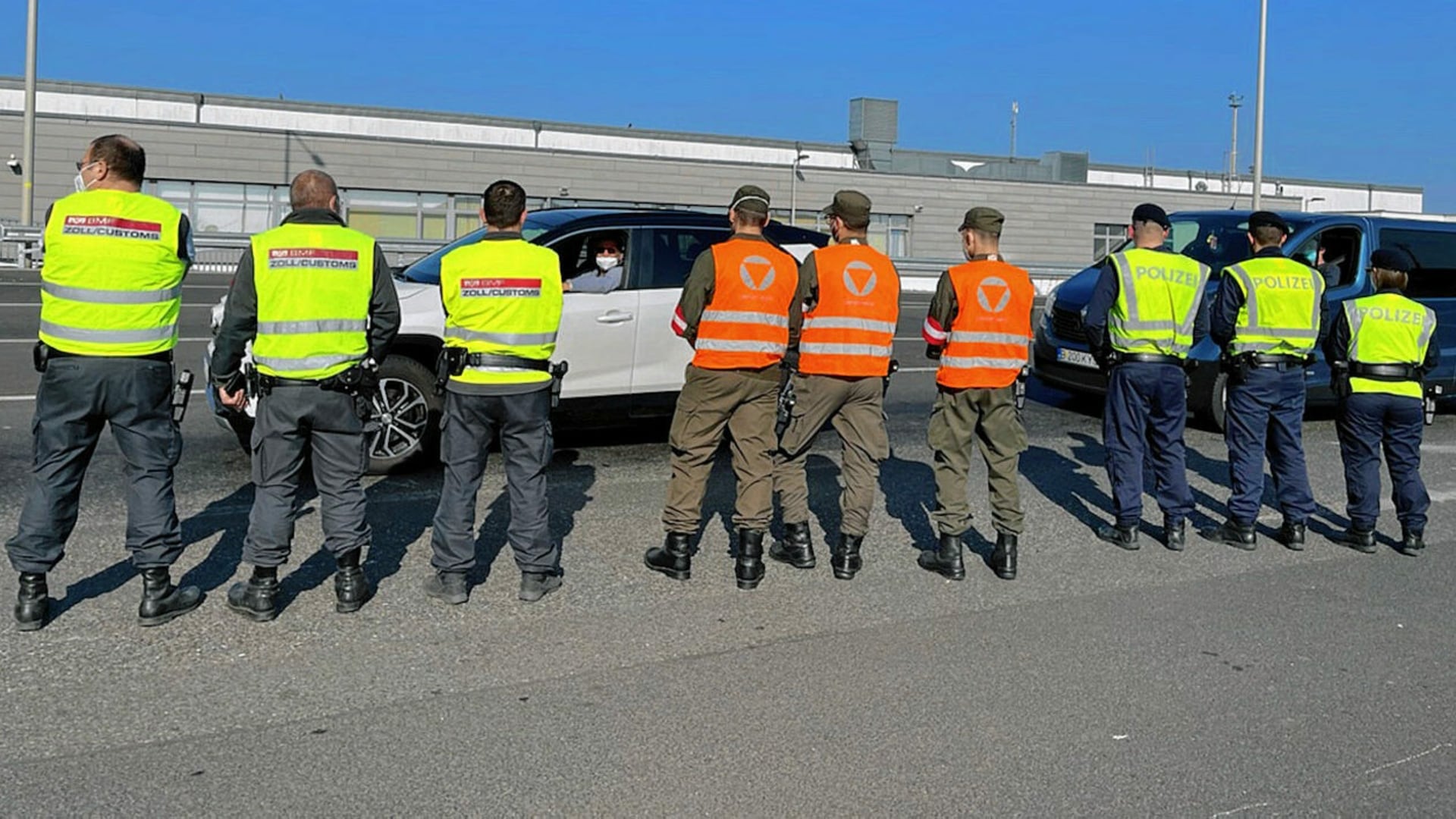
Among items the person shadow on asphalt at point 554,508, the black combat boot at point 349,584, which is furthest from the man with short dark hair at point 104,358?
the person shadow on asphalt at point 554,508

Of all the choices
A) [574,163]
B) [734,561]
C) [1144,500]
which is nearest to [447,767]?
[734,561]

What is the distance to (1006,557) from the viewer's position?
663 centimetres

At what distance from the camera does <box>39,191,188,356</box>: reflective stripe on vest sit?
515 centimetres

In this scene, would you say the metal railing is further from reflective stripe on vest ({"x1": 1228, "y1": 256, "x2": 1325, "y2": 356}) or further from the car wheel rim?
reflective stripe on vest ({"x1": 1228, "y1": 256, "x2": 1325, "y2": 356})

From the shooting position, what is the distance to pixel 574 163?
4519 centimetres

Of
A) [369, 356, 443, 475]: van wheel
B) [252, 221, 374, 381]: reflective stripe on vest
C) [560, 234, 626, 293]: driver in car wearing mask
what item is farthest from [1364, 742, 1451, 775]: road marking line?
[560, 234, 626, 293]: driver in car wearing mask

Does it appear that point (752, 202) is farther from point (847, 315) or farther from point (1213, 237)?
point (1213, 237)

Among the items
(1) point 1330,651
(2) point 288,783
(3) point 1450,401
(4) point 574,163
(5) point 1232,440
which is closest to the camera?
(2) point 288,783

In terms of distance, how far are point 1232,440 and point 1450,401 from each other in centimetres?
693

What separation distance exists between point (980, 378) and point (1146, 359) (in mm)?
1195

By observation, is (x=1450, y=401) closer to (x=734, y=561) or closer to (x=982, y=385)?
(x=982, y=385)

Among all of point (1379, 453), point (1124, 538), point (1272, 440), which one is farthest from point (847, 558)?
point (1379, 453)

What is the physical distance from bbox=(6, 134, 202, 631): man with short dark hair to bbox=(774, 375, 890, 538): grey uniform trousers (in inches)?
110

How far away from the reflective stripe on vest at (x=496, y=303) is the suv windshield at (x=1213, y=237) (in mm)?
7628
